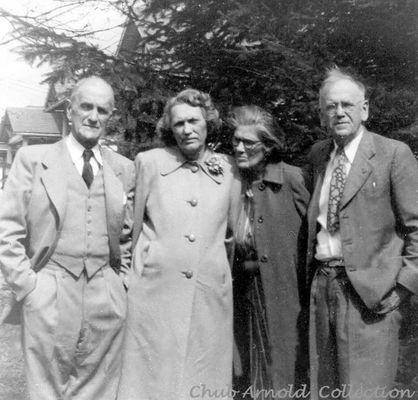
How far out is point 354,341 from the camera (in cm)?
314

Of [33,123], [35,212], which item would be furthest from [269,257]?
[33,123]

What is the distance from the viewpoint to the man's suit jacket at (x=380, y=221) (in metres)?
3.14

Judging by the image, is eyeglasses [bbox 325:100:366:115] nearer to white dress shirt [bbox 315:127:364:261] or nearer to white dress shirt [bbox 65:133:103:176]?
white dress shirt [bbox 315:127:364:261]

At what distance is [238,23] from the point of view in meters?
4.06

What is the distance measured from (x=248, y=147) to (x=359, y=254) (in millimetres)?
1024

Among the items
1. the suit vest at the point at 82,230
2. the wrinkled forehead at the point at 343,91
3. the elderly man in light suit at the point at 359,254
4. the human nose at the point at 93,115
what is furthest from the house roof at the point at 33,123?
the elderly man in light suit at the point at 359,254

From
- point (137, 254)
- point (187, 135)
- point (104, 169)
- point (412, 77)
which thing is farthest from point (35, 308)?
point (412, 77)

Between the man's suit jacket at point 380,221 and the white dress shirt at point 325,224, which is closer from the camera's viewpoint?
the man's suit jacket at point 380,221

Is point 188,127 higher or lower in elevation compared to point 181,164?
higher

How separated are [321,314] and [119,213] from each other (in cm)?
136

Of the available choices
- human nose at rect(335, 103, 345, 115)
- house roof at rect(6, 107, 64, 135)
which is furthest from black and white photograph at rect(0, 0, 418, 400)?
house roof at rect(6, 107, 64, 135)

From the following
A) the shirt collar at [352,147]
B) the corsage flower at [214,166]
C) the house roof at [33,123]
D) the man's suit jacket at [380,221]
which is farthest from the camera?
the house roof at [33,123]

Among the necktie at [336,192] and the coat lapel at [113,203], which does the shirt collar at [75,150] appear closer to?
the coat lapel at [113,203]

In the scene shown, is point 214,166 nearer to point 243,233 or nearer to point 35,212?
point 243,233
